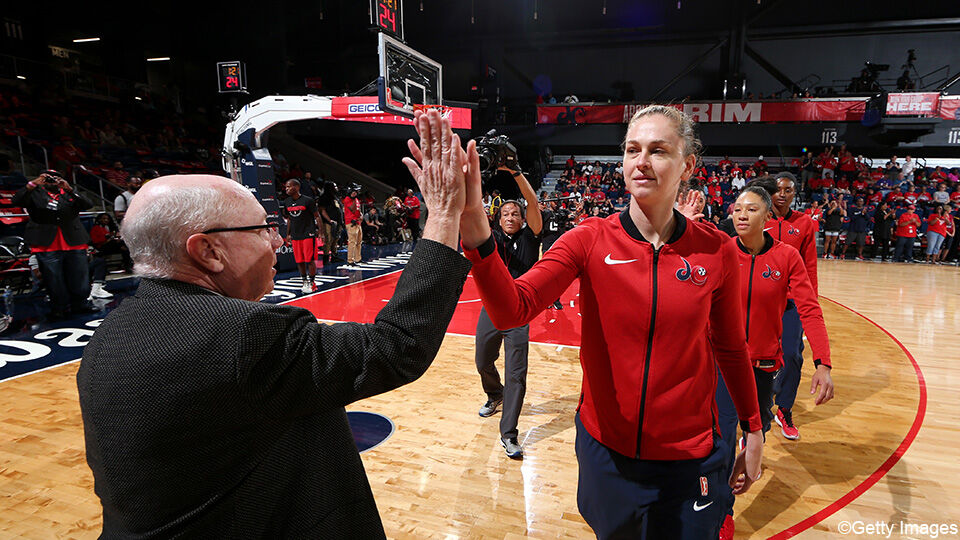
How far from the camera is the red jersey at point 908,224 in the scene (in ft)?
42.9

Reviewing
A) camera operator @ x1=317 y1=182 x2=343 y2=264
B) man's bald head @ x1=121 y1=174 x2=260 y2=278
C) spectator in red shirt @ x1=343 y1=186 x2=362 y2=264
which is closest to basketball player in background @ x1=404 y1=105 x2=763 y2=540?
man's bald head @ x1=121 y1=174 x2=260 y2=278

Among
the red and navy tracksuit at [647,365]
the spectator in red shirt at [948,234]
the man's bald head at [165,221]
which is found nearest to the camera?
the man's bald head at [165,221]

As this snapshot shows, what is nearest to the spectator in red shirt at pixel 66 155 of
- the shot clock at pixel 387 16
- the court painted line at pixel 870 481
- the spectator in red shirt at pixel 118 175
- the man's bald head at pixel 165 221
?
the spectator in red shirt at pixel 118 175

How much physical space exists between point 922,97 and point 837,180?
318 centimetres

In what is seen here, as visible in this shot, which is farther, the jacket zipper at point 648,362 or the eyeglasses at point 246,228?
the jacket zipper at point 648,362

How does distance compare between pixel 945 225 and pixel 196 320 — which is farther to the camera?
pixel 945 225

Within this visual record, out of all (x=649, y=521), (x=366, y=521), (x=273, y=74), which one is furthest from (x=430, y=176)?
(x=273, y=74)

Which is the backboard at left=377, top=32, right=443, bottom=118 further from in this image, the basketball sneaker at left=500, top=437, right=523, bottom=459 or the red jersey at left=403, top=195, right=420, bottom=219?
the basketball sneaker at left=500, top=437, right=523, bottom=459

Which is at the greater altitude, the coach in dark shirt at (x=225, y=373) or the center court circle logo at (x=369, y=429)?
the coach in dark shirt at (x=225, y=373)

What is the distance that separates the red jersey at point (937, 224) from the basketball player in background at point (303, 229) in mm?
15345

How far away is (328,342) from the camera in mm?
1017

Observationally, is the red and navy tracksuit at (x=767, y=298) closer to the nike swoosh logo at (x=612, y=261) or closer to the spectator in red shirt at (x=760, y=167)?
the nike swoosh logo at (x=612, y=261)

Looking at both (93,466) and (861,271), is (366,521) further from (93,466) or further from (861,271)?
(861,271)

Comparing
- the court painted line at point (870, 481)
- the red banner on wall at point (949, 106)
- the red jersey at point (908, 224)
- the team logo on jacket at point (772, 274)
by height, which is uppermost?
the red banner on wall at point (949, 106)
